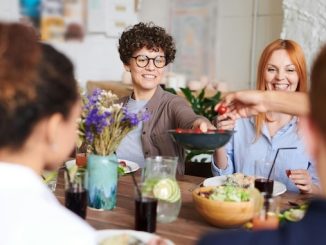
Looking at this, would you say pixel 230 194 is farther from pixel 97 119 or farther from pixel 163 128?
pixel 163 128

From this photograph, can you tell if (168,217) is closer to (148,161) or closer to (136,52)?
Result: (148,161)

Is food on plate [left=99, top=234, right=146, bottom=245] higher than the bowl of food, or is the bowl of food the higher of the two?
the bowl of food

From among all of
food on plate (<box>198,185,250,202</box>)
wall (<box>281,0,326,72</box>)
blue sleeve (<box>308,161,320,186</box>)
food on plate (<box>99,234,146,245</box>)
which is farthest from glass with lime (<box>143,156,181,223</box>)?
wall (<box>281,0,326,72</box>)

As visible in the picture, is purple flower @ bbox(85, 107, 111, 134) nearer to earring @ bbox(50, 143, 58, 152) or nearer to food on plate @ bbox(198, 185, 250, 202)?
food on plate @ bbox(198, 185, 250, 202)

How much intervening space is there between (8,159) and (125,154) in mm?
1429

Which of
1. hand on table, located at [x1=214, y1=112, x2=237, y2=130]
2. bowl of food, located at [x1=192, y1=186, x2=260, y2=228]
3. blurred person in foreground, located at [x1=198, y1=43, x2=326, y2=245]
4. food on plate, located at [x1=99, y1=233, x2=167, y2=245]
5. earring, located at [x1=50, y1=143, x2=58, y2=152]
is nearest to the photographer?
blurred person in foreground, located at [x1=198, y1=43, x2=326, y2=245]

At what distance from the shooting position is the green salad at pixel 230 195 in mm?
1427

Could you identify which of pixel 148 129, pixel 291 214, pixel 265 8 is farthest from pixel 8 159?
pixel 265 8

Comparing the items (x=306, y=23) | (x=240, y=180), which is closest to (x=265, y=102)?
(x=240, y=180)

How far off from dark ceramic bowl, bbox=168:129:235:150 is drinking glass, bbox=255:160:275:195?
29cm

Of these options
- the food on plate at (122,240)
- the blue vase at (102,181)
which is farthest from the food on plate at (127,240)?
the blue vase at (102,181)

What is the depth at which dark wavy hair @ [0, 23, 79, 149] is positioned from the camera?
2.97ft

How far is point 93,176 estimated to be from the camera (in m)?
1.59

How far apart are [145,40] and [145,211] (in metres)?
1.22
